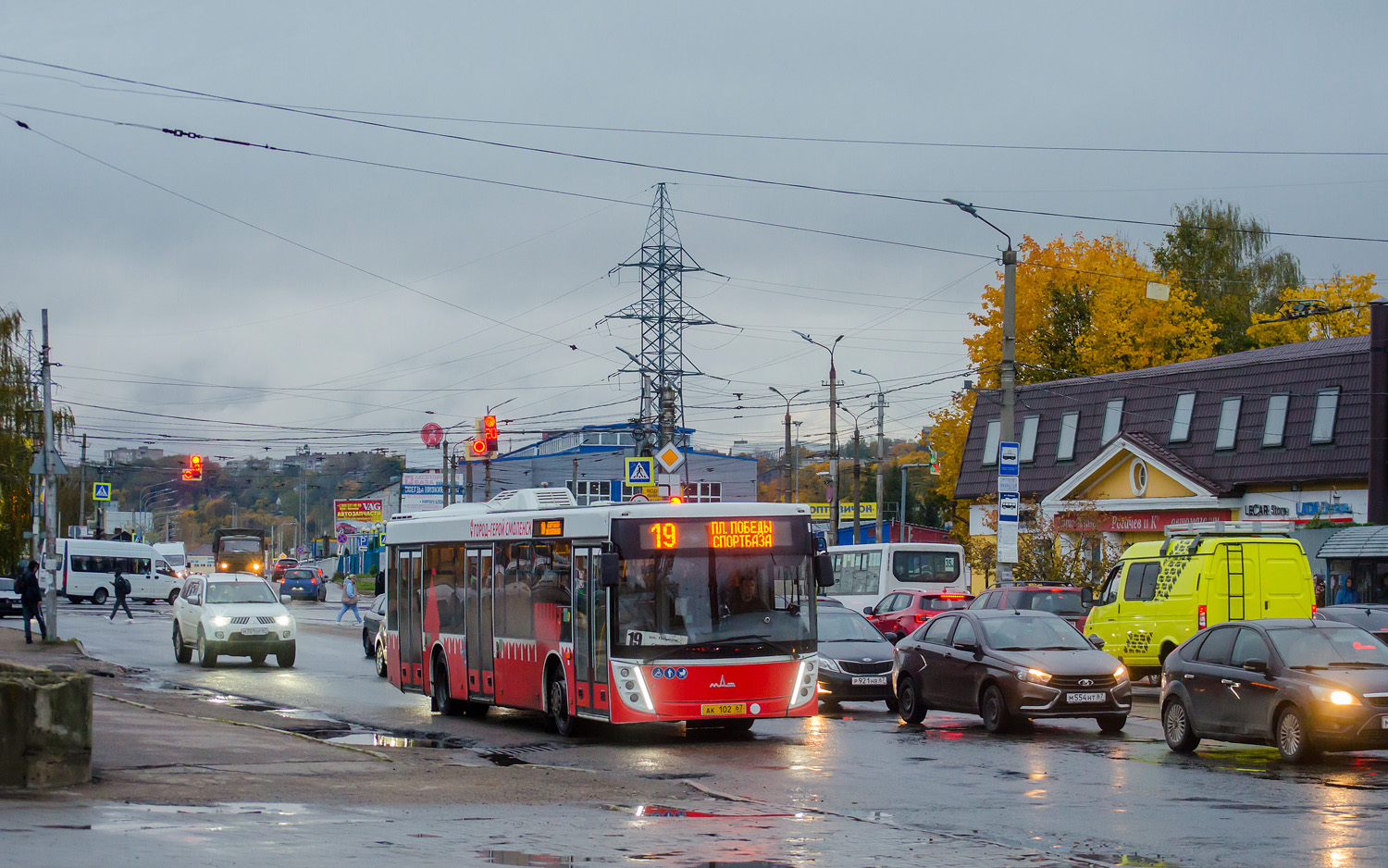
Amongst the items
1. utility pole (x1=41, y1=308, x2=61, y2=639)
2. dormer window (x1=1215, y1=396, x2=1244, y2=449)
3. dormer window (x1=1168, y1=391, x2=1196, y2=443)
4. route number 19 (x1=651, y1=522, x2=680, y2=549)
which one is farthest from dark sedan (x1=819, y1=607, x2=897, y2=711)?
dormer window (x1=1168, y1=391, x2=1196, y2=443)

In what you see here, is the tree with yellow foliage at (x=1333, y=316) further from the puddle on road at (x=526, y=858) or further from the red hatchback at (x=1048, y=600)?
the puddle on road at (x=526, y=858)

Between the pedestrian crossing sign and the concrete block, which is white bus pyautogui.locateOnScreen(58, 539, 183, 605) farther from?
the concrete block

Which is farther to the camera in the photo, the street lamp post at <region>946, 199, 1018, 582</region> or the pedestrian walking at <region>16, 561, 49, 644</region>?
the pedestrian walking at <region>16, 561, 49, 644</region>

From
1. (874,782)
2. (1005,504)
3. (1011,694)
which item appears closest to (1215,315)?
(1005,504)

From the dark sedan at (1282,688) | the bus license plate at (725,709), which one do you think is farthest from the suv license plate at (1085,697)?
the bus license plate at (725,709)

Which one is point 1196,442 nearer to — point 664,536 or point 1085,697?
point 1085,697

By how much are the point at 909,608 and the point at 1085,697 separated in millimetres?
16410

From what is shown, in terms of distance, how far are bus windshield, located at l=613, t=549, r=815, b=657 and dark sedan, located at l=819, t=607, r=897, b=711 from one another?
516 centimetres

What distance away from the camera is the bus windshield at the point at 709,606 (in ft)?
56.8

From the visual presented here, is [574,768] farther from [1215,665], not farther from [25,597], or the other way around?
[25,597]

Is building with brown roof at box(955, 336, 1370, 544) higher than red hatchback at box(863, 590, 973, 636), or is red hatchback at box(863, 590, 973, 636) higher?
building with brown roof at box(955, 336, 1370, 544)

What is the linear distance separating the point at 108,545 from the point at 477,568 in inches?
Answer: 2135

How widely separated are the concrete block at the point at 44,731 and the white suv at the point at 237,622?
19717mm

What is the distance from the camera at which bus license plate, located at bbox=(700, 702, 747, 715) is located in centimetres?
1730
